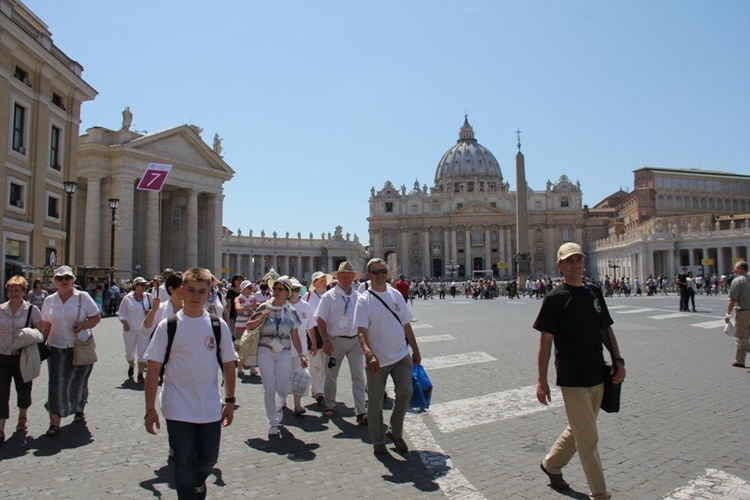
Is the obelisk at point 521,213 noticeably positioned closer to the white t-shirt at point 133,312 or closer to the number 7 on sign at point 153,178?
the number 7 on sign at point 153,178

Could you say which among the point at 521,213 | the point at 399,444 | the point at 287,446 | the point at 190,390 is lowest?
the point at 287,446

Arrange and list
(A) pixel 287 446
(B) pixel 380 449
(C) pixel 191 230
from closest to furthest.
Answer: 1. (B) pixel 380 449
2. (A) pixel 287 446
3. (C) pixel 191 230

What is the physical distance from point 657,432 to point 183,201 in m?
43.8

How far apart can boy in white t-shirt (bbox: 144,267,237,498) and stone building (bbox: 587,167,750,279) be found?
223 feet

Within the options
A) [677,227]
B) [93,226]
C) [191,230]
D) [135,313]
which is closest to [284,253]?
[191,230]

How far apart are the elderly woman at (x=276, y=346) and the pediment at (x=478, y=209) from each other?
10216 cm

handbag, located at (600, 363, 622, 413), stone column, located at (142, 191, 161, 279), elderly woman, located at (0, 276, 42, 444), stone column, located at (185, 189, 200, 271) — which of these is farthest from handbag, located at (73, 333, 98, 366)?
stone column, located at (185, 189, 200, 271)

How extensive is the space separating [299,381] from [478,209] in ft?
338

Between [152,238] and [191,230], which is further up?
[191,230]

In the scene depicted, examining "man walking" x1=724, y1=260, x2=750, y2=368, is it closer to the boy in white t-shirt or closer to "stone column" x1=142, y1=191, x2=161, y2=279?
the boy in white t-shirt

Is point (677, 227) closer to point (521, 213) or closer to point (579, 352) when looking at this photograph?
point (521, 213)

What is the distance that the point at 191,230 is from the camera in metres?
45.1

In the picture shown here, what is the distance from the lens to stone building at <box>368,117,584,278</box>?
106 meters

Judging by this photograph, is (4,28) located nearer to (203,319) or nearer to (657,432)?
(203,319)
